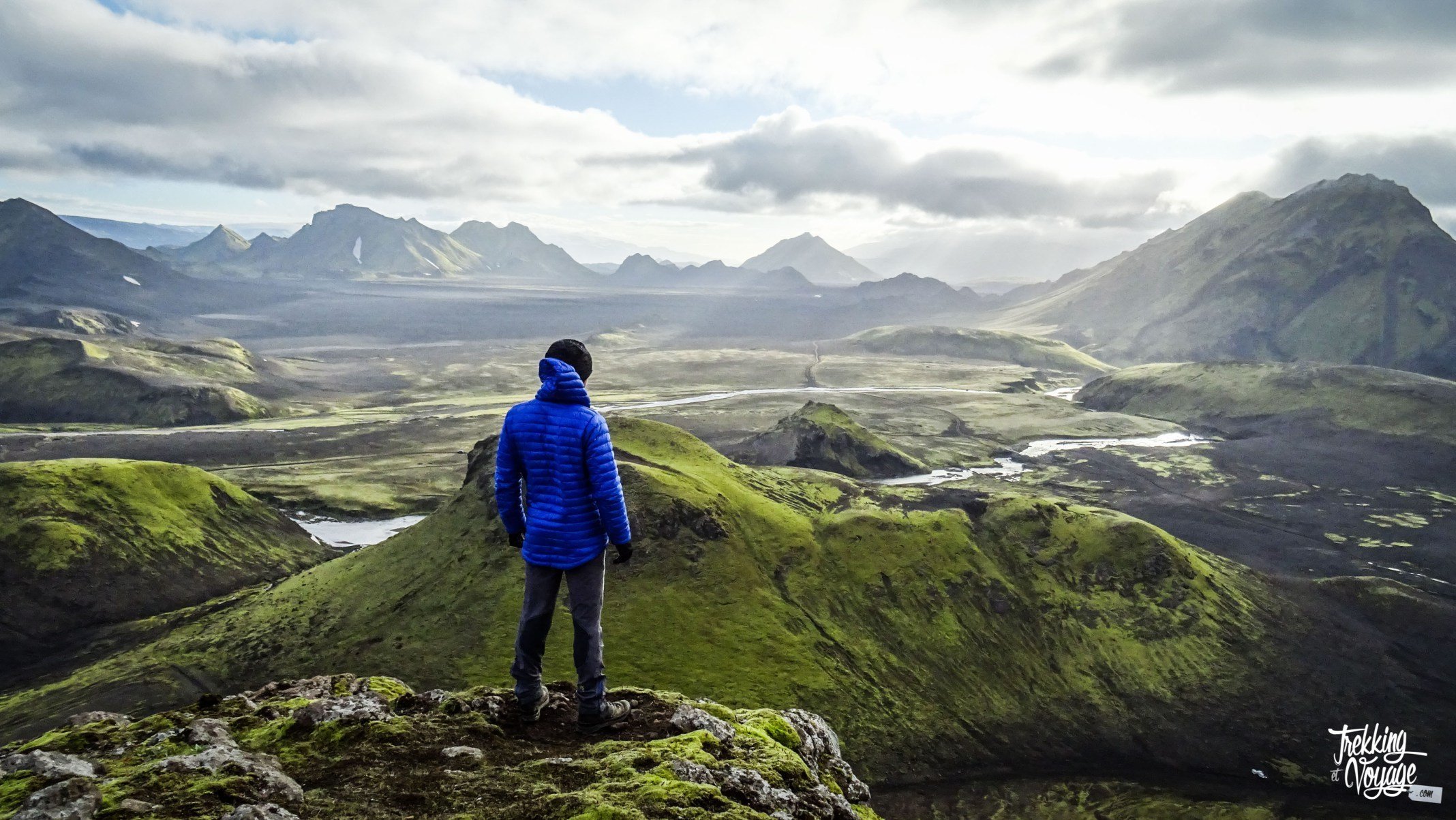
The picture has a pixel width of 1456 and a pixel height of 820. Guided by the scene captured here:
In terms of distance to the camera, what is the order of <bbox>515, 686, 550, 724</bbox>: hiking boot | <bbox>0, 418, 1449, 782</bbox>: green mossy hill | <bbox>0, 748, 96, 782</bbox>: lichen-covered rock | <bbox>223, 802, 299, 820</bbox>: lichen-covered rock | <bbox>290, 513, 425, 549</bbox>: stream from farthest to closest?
<bbox>290, 513, 425, 549</bbox>: stream → <bbox>0, 418, 1449, 782</bbox>: green mossy hill → <bbox>515, 686, 550, 724</bbox>: hiking boot → <bbox>0, 748, 96, 782</bbox>: lichen-covered rock → <bbox>223, 802, 299, 820</bbox>: lichen-covered rock

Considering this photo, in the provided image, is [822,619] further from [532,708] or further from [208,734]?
[208,734]

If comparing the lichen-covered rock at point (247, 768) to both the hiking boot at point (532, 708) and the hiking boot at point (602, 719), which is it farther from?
the hiking boot at point (602, 719)

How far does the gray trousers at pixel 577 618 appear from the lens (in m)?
→ 14.2

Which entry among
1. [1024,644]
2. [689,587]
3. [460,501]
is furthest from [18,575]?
[1024,644]

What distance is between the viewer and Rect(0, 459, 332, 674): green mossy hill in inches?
3393

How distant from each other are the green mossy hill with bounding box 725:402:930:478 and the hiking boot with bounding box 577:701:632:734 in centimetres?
15185

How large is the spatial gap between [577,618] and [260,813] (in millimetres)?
5565

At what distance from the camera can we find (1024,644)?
8206 cm

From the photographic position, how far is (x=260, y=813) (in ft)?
35.7

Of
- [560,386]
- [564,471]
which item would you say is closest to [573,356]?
[560,386]

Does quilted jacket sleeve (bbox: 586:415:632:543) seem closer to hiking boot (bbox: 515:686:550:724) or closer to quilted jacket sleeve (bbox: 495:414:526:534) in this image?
quilted jacket sleeve (bbox: 495:414:526:534)

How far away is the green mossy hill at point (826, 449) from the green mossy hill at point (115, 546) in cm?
9317

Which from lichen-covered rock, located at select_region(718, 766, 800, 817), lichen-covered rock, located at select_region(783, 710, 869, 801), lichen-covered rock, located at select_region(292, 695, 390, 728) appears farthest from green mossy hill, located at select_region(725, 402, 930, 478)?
lichen-covered rock, located at select_region(718, 766, 800, 817)

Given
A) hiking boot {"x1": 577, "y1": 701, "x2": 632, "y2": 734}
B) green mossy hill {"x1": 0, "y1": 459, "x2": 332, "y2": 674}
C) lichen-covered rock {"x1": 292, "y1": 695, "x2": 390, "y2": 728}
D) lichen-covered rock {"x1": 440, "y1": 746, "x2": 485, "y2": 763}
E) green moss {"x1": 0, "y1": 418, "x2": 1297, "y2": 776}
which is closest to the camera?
lichen-covered rock {"x1": 440, "y1": 746, "x2": 485, "y2": 763}
